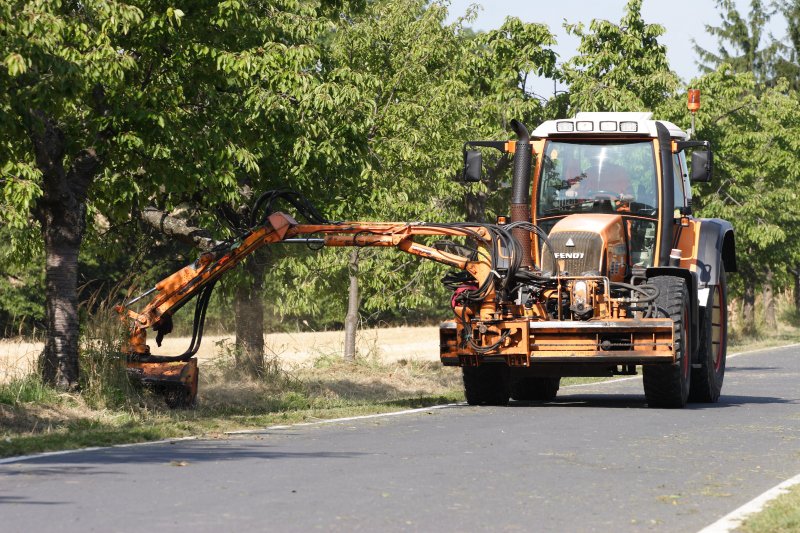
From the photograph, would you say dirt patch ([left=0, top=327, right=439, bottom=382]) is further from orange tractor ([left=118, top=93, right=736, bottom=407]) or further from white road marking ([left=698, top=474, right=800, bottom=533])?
white road marking ([left=698, top=474, right=800, bottom=533])

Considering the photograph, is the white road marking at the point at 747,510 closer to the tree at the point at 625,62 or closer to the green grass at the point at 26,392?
the green grass at the point at 26,392

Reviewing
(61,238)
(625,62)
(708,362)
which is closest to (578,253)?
(708,362)

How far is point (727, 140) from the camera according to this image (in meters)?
37.7

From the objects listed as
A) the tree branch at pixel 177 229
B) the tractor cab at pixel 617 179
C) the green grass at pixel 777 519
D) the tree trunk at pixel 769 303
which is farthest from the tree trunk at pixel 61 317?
the tree trunk at pixel 769 303

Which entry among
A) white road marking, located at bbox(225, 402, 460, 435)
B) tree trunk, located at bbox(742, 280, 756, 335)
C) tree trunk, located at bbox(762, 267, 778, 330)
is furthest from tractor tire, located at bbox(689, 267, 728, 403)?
tree trunk, located at bbox(762, 267, 778, 330)

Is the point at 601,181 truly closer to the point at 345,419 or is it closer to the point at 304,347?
the point at 345,419

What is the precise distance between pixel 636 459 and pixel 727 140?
27657 mm

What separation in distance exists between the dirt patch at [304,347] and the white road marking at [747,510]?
31.7 feet

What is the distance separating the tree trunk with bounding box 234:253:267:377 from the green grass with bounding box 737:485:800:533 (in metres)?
13.3

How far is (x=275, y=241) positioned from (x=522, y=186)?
3.32m

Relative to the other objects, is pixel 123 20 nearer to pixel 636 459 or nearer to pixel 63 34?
pixel 63 34

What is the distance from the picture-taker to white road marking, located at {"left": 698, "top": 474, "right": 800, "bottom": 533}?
7912 mm

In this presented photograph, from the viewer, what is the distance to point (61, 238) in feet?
53.2

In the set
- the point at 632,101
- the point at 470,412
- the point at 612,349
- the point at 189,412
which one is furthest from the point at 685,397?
the point at 632,101
